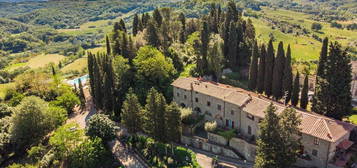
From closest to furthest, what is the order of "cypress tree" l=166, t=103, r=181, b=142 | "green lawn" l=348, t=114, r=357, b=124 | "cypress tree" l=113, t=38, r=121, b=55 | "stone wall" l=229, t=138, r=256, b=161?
1. "stone wall" l=229, t=138, r=256, b=161
2. "cypress tree" l=166, t=103, r=181, b=142
3. "green lawn" l=348, t=114, r=357, b=124
4. "cypress tree" l=113, t=38, r=121, b=55

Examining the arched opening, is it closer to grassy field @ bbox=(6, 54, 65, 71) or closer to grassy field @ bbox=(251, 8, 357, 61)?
grassy field @ bbox=(251, 8, 357, 61)

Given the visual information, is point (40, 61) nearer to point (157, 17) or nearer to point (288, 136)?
point (157, 17)

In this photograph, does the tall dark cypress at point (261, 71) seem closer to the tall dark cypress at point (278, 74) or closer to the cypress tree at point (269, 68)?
the cypress tree at point (269, 68)

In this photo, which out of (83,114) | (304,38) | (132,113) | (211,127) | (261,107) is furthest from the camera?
(304,38)

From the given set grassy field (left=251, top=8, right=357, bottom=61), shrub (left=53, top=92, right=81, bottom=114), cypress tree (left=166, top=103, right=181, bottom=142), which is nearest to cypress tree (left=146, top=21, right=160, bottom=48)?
shrub (left=53, top=92, right=81, bottom=114)

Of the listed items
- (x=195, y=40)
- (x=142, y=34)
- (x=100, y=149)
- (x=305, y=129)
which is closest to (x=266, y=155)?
(x=305, y=129)

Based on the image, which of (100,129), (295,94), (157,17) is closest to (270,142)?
(295,94)

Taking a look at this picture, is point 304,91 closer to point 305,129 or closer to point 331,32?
point 305,129
